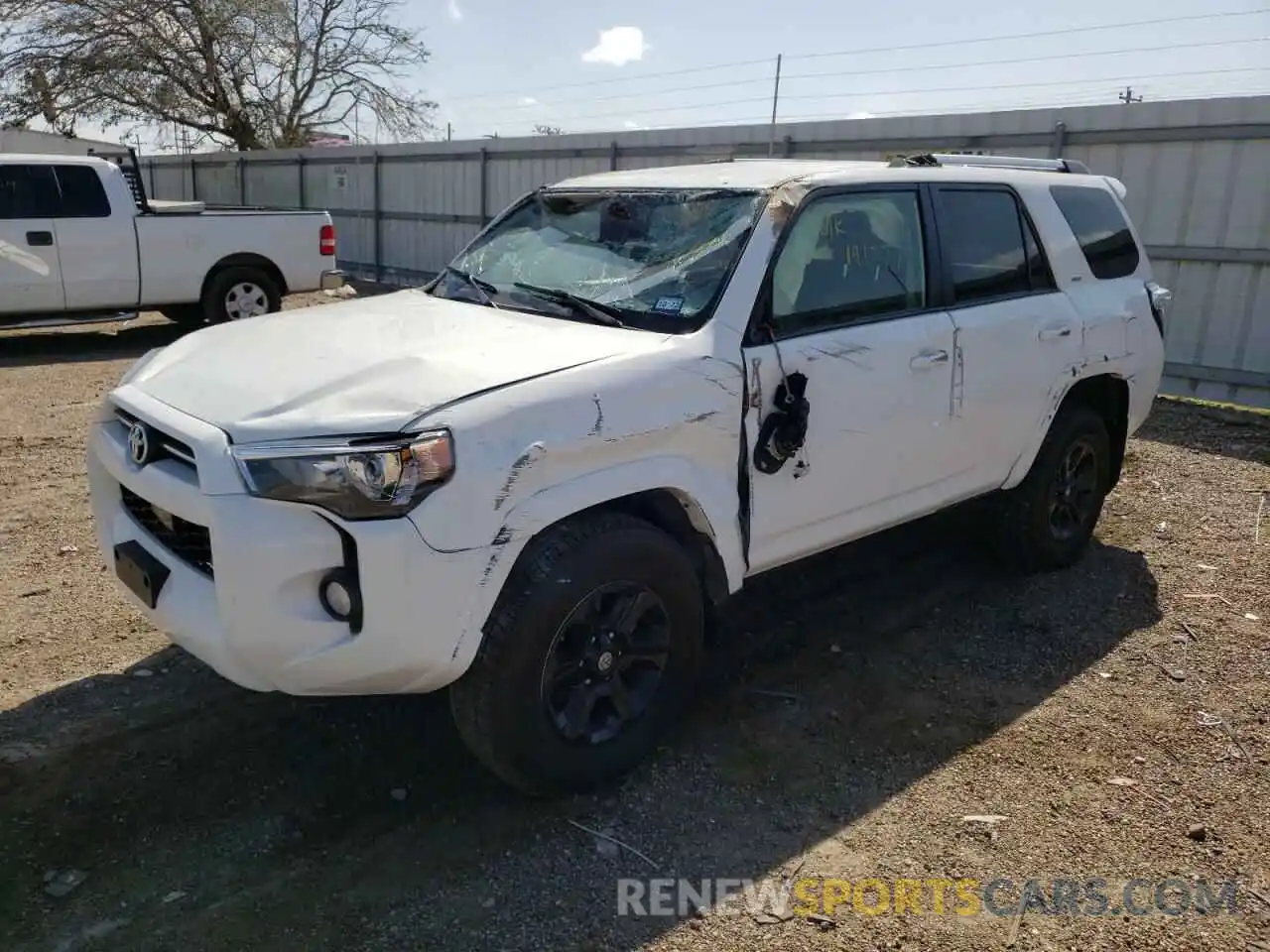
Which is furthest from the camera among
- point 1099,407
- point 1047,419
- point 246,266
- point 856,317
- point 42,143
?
point 42,143

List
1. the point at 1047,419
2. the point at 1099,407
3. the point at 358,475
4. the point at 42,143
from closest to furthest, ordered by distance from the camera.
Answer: the point at 358,475 < the point at 1047,419 < the point at 1099,407 < the point at 42,143

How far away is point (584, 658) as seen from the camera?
10.4 feet

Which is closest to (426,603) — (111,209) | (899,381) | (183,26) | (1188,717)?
Result: (899,381)

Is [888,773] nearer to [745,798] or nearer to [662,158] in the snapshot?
[745,798]

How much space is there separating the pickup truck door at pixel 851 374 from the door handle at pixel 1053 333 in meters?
0.67

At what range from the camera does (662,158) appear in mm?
12695

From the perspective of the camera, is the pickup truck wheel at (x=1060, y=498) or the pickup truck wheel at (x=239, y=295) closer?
the pickup truck wheel at (x=1060, y=498)

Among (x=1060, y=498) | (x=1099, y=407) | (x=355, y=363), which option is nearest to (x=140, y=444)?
(x=355, y=363)

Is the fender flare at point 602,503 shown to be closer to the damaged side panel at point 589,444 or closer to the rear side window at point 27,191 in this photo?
the damaged side panel at point 589,444

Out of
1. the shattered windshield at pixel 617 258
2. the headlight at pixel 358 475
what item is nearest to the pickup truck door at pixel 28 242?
the shattered windshield at pixel 617 258

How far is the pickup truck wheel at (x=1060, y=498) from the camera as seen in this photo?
493 centimetres

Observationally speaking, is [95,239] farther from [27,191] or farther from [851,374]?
[851,374]

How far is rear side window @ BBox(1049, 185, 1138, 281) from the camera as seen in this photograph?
16.4 ft

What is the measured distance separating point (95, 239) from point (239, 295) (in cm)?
163
